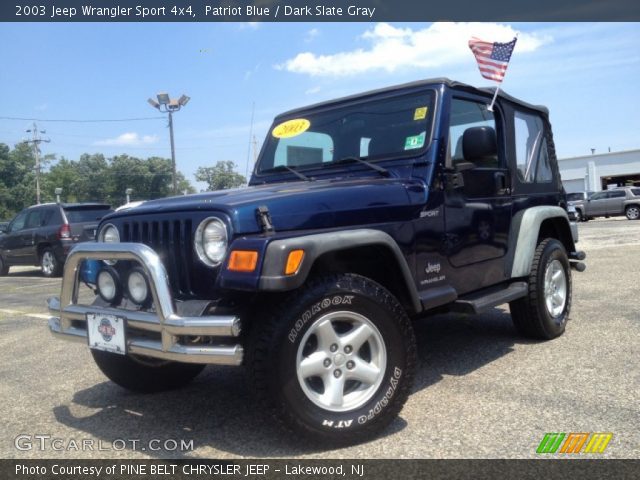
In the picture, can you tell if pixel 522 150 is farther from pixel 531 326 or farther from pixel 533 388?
pixel 533 388

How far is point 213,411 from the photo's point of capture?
352cm

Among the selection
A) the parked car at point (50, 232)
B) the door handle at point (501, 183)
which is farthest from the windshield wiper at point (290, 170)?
the parked car at point (50, 232)

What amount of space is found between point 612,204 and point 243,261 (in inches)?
1093

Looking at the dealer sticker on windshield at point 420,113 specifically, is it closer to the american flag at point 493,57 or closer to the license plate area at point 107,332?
the american flag at point 493,57

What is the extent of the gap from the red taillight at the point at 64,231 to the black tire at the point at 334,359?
1085cm

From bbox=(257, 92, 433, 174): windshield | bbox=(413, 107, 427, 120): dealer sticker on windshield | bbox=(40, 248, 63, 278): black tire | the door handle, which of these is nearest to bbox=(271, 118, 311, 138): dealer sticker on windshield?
bbox=(257, 92, 433, 174): windshield

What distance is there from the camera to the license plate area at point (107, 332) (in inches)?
116

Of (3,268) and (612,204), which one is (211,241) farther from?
(612,204)

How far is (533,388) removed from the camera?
11.9ft

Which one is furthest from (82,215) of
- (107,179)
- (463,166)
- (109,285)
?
(107,179)

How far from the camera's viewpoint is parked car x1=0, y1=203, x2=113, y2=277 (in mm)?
12445

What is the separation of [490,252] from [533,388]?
106 cm

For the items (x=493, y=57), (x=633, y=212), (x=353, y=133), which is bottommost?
(x=633, y=212)

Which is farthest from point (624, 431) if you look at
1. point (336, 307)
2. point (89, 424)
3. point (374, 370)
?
point (89, 424)
